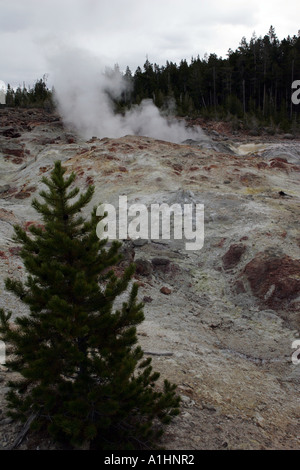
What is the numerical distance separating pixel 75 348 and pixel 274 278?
10230 mm

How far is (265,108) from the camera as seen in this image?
59531 mm

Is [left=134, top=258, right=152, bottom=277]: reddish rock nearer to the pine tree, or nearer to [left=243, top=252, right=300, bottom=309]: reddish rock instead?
[left=243, top=252, right=300, bottom=309]: reddish rock

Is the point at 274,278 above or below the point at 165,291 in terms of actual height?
above

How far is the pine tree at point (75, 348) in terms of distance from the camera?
4.68 m

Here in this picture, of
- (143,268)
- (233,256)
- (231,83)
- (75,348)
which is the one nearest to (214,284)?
(233,256)

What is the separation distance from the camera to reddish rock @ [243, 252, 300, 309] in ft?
40.7

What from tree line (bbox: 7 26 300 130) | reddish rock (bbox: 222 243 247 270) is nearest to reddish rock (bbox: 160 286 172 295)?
reddish rock (bbox: 222 243 247 270)

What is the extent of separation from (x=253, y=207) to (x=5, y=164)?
29.7 meters

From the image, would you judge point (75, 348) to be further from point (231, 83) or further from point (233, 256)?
point (231, 83)

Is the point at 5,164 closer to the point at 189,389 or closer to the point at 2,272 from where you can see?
the point at 2,272

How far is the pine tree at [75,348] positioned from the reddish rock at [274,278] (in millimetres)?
8084

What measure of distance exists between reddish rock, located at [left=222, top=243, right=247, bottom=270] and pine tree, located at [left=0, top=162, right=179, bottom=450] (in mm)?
9849

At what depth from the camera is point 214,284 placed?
14.3m

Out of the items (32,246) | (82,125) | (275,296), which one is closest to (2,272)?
(32,246)
